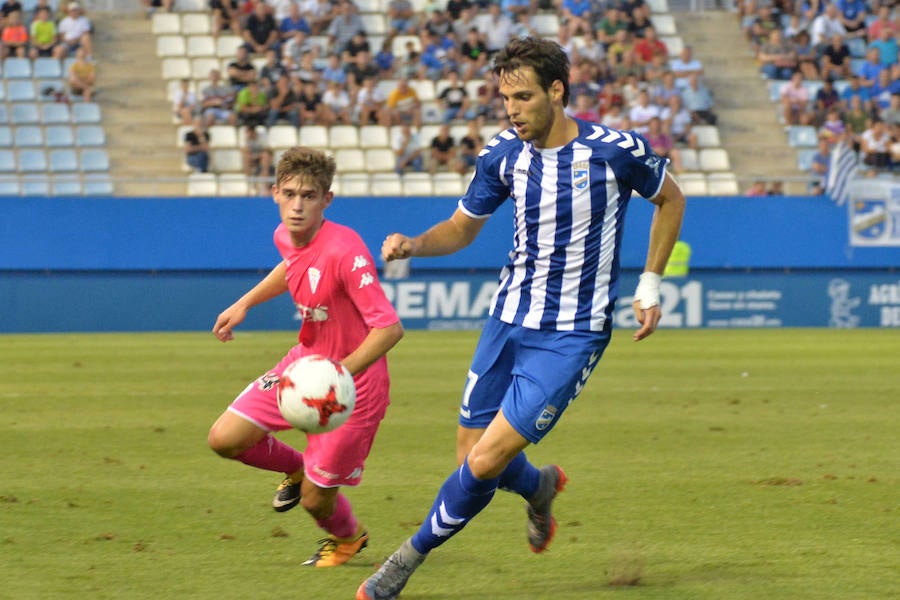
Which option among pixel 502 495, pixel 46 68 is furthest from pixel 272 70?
pixel 502 495

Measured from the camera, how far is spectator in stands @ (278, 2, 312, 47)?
25.9 m

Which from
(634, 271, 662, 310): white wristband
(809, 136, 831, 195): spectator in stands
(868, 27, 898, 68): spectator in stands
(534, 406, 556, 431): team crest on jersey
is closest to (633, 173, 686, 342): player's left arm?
(634, 271, 662, 310): white wristband

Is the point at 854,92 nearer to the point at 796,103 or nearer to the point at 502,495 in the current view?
the point at 796,103

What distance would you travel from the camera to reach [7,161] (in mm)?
23438

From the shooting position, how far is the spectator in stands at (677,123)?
82.8 feet

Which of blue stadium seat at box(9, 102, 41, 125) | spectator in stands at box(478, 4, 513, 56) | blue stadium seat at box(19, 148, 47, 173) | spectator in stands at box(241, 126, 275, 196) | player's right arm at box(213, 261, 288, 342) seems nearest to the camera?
player's right arm at box(213, 261, 288, 342)

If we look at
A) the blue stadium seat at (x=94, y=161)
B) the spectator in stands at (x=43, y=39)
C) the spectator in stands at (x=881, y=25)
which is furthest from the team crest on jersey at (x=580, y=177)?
the spectator in stands at (x=881, y=25)

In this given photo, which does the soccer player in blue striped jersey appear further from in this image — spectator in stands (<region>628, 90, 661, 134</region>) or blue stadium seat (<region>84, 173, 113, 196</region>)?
spectator in stands (<region>628, 90, 661, 134</region>)

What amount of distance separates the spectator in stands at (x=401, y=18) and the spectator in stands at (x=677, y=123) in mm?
5097

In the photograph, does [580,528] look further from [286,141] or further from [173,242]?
[286,141]

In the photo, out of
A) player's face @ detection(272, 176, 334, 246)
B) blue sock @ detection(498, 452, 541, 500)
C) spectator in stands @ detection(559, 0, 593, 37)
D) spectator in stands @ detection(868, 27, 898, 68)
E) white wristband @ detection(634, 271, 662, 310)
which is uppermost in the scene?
player's face @ detection(272, 176, 334, 246)

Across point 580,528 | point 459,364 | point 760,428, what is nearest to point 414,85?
point 459,364

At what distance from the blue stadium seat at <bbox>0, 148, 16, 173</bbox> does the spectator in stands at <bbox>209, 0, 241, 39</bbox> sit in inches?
185

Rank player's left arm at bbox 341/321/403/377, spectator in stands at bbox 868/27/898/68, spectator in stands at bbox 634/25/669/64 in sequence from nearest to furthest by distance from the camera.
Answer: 1. player's left arm at bbox 341/321/403/377
2. spectator in stands at bbox 634/25/669/64
3. spectator in stands at bbox 868/27/898/68
